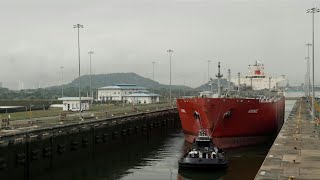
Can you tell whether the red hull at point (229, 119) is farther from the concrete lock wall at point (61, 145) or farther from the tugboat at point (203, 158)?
the tugboat at point (203, 158)

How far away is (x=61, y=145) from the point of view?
36125mm

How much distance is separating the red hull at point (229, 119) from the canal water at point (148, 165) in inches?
44.0

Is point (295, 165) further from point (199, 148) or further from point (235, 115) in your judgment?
point (235, 115)

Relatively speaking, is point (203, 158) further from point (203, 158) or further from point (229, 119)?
point (229, 119)

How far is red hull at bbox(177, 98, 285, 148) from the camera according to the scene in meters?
41.8

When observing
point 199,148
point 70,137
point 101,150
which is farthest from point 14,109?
point 199,148

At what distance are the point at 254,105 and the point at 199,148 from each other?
1415 cm

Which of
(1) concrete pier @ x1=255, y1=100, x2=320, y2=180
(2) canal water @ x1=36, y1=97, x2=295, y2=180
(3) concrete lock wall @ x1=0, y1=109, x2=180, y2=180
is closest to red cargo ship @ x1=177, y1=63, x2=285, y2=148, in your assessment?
(2) canal water @ x1=36, y1=97, x2=295, y2=180

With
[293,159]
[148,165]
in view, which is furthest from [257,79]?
[293,159]

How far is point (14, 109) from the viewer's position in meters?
72.9

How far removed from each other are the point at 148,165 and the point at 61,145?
722 cm

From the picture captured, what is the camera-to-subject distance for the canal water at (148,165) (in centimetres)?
3180

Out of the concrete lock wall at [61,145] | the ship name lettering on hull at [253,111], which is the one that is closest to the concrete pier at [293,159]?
the ship name lettering on hull at [253,111]

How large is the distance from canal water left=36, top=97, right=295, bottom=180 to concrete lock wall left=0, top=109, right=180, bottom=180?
655 millimetres
